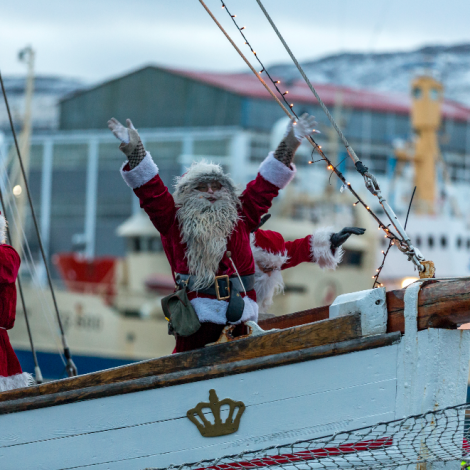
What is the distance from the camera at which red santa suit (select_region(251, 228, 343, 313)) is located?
305 cm

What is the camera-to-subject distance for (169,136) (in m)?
19.2

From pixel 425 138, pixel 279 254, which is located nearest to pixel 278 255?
pixel 279 254

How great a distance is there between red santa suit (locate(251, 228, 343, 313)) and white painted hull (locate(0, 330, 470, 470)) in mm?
Answer: 722

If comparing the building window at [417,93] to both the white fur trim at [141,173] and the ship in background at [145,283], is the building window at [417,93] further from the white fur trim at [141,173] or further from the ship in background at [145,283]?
the white fur trim at [141,173]

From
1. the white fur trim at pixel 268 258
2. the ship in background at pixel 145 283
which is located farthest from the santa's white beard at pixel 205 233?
the ship in background at pixel 145 283

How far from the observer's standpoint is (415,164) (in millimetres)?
14961

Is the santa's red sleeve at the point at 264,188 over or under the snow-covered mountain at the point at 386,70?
under

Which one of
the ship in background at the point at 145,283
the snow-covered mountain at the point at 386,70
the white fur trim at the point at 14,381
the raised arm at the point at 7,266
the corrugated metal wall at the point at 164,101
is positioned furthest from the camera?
the snow-covered mountain at the point at 386,70

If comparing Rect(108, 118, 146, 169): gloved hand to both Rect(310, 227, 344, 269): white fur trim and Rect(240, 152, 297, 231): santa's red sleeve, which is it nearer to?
Rect(240, 152, 297, 231): santa's red sleeve

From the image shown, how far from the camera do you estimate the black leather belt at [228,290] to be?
2.67m

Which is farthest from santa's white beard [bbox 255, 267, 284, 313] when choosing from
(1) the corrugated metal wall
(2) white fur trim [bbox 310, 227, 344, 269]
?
(1) the corrugated metal wall

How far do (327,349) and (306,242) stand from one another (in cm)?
83

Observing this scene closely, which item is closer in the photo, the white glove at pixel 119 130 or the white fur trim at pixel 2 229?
the white glove at pixel 119 130

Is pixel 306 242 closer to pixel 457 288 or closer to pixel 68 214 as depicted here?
pixel 457 288
